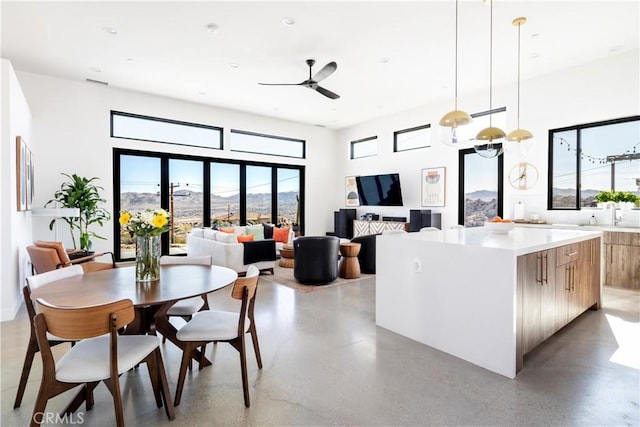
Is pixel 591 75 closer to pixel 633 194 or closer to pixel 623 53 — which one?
pixel 623 53

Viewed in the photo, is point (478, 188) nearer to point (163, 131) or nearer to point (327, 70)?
point (327, 70)

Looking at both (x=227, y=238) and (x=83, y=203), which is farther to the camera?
(x=83, y=203)

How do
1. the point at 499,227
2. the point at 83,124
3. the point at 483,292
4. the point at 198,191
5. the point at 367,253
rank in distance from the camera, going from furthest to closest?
the point at 198,191
the point at 83,124
the point at 367,253
the point at 499,227
the point at 483,292

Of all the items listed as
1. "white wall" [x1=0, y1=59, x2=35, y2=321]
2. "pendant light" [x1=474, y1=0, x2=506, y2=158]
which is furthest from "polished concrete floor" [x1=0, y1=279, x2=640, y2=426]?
"pendant light" [x1=474, y1=0, x2=506, y2=158]

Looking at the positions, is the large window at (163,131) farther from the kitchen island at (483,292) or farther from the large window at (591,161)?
the large window at (591,161)

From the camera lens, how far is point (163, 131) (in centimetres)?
748

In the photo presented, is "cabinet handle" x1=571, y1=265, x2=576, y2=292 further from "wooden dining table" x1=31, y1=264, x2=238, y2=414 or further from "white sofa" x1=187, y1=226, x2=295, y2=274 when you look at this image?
"white sofa" x1=187, y1=226, x2=295, y2=274

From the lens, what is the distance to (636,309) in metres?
3.97

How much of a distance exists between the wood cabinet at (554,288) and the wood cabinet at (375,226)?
174 inches

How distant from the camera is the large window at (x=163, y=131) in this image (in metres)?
6.94

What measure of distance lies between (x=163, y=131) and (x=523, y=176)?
7645mm

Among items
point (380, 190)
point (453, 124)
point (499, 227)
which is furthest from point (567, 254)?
point (380, 190)

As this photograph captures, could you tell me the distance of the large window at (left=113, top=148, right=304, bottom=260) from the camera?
23.1 feet

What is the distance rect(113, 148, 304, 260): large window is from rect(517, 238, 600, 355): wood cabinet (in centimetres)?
623
